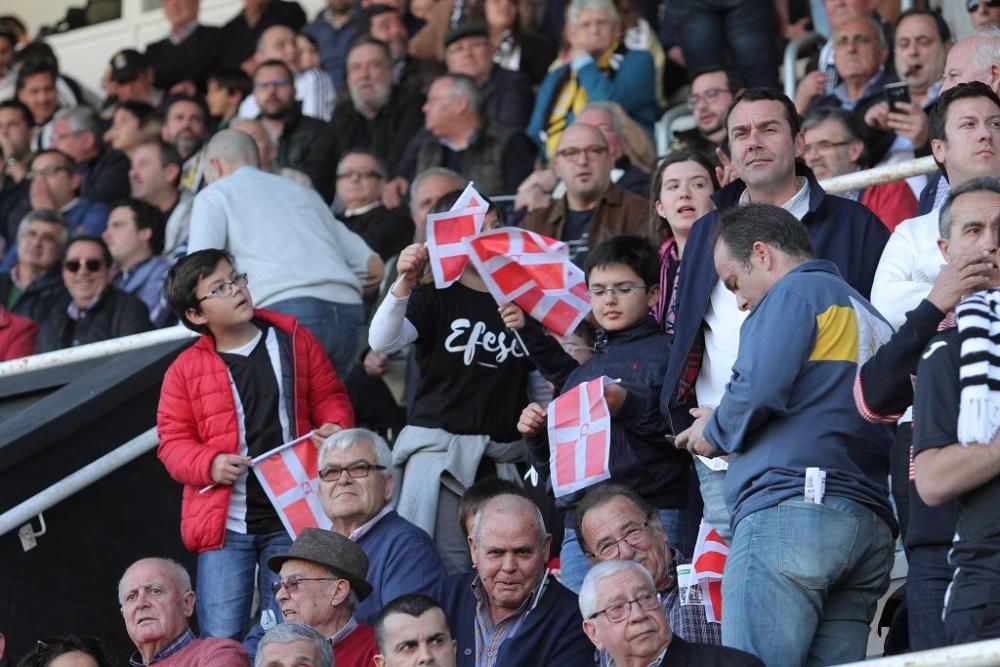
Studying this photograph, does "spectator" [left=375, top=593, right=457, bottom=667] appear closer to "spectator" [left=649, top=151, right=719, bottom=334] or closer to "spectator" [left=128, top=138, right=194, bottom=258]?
"spectator" [left=649, top=151, right=719, bottom=334]

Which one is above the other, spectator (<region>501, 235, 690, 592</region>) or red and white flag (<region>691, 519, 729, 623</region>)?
spectator (<region>501, 235, 690, 592</region>)

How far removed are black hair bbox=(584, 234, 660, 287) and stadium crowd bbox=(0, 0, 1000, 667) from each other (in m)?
0.02

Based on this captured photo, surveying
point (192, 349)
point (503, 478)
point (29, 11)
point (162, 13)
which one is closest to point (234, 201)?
point (192, 349)

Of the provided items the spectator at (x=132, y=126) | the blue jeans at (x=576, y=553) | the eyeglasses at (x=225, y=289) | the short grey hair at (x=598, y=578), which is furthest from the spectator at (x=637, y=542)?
the spectator at (x=132, y=126)

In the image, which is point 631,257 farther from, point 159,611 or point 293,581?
point 159,611

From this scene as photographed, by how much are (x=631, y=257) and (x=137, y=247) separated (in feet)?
15.3

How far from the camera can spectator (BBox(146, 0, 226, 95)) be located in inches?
595

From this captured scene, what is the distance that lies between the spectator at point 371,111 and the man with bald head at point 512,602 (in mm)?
5650

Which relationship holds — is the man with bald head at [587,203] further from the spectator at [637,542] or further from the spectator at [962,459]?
the spectator at [962,459]

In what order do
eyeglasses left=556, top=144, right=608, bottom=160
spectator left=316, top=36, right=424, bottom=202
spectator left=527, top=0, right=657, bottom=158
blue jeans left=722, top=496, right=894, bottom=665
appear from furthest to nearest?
spectator left=316, top=36, right=424, bottom=202, spectator left=527, top=0, right=657, bottom=158, eyeglasses left=556, top=144, right=608, bottom=160, blue jeans left=722, top=496, right=894, bottom=665

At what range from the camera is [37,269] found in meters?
11.8

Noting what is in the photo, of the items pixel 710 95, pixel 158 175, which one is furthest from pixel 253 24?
pixel 710 95

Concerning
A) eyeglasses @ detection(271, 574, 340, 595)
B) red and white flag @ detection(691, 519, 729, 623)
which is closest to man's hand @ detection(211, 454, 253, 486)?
eyeglasses @ detection(271, 574, 340, 595)

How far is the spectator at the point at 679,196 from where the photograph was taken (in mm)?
7762
